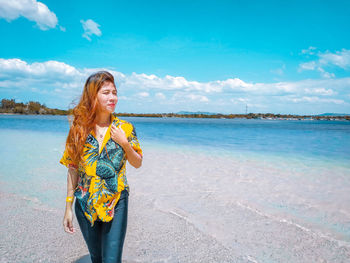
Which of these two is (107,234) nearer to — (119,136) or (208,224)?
(119,136)

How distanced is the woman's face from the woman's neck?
0.05m

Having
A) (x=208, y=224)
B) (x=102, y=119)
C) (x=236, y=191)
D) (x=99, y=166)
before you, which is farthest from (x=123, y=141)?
(x=236, y=191)

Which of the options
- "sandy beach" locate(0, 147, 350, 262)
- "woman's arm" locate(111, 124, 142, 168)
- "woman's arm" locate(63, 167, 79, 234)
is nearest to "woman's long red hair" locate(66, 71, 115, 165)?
"woman's arm" locate(63, 167, 79, 234)

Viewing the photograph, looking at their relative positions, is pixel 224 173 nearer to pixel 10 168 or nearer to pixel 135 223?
pixel 135 223

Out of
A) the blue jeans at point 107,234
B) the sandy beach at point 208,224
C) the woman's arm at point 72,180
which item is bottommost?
the sandy beach at point 208,224

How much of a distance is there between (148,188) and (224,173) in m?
2.66

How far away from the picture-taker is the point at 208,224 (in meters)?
3.90

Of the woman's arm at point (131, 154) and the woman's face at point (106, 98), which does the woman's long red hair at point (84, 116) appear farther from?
the woman's arm at point (131, 154)

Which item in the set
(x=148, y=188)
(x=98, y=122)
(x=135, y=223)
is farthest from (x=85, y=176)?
(x=148, y=188)

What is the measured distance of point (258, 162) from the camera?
9305 millimetres

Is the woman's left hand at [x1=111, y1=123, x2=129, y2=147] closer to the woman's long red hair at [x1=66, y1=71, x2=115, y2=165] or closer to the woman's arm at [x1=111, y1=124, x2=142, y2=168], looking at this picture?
the woman's arm at [x1=111, y1=124, x2=142, y2=168]

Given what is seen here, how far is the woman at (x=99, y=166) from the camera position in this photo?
179 centimetres

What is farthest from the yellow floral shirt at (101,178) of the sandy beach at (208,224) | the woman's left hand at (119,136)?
the sandy beach at (208,224)

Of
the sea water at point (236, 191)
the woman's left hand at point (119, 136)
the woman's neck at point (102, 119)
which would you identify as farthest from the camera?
the sea water at point (236, 191)
